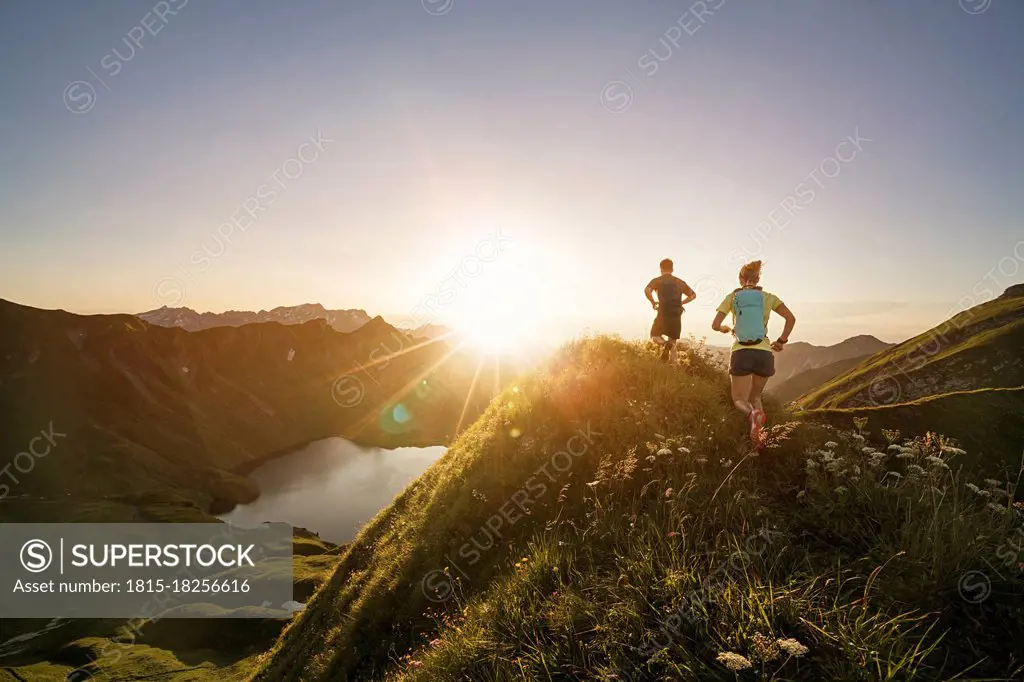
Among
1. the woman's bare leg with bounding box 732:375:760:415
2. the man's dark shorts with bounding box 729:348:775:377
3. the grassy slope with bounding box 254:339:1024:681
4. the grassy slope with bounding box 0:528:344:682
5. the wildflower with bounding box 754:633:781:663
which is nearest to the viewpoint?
the wildflower with bounding box 754:633:781:663

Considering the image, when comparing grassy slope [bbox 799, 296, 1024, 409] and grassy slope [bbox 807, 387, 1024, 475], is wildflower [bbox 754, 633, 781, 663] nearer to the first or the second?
grassy slope [bbox 807, 387, 1024, 475]

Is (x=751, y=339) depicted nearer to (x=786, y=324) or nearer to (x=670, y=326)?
(x=786, y=324)

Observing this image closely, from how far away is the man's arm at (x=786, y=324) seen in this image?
9.57 m

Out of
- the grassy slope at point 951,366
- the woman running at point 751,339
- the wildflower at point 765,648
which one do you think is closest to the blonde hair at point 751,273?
the woman running at point 751,339

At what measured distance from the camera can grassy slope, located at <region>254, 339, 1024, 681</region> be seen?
4566 millimetres

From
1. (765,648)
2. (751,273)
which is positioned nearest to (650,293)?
(751,273)

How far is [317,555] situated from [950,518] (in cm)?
11470

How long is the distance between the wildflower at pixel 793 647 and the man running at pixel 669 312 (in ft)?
34.0

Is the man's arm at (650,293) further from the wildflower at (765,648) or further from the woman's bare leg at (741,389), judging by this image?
the wildflower at (765,648)

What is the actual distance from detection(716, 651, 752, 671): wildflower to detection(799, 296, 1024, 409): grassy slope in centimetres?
12055

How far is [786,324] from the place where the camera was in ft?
32.2

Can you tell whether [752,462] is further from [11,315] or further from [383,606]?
[11,315]

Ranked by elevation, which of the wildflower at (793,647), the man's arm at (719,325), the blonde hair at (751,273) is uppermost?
the blonde hair at (751,273)

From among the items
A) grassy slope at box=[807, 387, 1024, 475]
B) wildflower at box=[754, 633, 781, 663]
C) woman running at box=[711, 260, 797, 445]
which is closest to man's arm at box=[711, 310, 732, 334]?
woman running at box=[711, 260, 797, 445]
